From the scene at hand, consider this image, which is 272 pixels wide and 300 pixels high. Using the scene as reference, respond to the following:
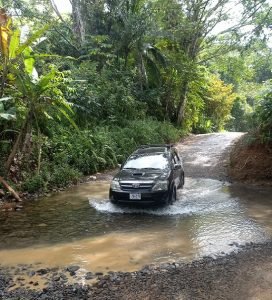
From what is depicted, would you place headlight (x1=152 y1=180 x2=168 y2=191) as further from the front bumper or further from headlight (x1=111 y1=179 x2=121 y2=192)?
headlight (x1=111 y1=179 x2=121 y2=192)

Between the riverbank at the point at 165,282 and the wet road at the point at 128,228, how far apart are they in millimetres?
350

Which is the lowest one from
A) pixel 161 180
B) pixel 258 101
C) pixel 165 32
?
pixel 161 180

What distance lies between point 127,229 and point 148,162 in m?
2.83

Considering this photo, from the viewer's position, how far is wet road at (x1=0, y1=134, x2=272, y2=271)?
6395mm

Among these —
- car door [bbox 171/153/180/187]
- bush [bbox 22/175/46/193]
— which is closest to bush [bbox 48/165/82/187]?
bush [bbox 22/175/46/193]

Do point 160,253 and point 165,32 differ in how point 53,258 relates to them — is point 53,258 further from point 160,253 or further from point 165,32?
→ point 165,32

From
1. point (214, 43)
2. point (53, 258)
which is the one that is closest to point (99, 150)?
point (53, 258)

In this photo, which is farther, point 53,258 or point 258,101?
point 258,101

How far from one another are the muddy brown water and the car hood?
852mm

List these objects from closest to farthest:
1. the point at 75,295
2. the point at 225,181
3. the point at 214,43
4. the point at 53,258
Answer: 1. the point at 75,295
2. the point at 53,258
3. the point at 225,181
4. the point at 214,43

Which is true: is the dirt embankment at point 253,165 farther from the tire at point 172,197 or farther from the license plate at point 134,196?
the license plate at point 134,196

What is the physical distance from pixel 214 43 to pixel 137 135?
13.3m

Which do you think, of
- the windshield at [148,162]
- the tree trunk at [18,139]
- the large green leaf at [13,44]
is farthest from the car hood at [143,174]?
the large green leaf at [13,44]

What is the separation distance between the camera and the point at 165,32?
886 inches
